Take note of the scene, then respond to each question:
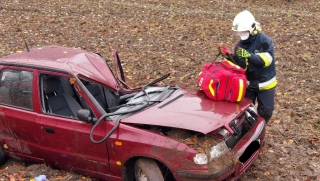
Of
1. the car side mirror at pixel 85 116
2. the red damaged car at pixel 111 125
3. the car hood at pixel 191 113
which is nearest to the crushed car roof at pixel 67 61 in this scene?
the red damaged car at pixel 111 125

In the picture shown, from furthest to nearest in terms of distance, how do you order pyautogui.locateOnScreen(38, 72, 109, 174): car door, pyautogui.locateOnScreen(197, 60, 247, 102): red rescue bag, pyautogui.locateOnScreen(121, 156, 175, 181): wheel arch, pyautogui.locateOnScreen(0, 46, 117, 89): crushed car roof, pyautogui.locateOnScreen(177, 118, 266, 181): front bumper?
pyautogui.locateOnScreen(0, 46, 117, 89): crushed car roof
pyautogui.locateOnScreen(197, 60, 247, 102): red rescue bag
pyautogui.locateOnScreen(38, 72, 109, 174): car door
pyautogui.locateOnScreen(121, 156, 175, 181): wheel arch
pyautogui.locateOnScreen(177, 118, 266, 181): front bumper

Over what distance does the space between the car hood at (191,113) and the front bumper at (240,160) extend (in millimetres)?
358

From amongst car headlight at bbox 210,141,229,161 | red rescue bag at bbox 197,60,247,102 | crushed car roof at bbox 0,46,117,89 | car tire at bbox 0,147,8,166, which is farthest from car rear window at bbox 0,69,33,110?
car headlight at bbox 210,141,229,161

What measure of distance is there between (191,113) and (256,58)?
132 cm

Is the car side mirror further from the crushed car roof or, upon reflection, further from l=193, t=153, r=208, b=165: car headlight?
l=193, t=153, r=208, b=165: car headlight

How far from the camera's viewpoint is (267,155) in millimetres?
5871

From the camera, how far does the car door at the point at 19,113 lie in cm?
534

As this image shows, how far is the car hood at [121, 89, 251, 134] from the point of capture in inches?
175

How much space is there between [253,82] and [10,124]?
3435 mm

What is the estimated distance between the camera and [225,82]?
17.0ft

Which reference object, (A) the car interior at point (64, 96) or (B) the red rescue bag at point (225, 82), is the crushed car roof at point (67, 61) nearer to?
(A) the car interior at point (64, 96)

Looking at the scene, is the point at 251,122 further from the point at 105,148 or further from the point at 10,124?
the point at 10,124

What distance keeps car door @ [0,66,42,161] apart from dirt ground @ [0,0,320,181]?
0.28m

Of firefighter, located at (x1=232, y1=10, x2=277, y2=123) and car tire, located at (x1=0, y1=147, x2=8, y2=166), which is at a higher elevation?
firefighter, located at (x1=232, y1=10, x2=277, y2=123)
